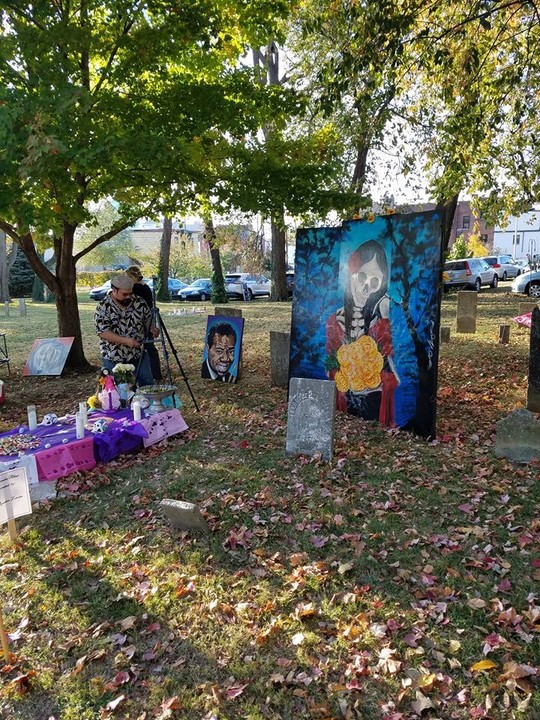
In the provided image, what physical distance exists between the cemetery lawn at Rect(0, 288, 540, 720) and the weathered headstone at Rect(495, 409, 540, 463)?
158 mm

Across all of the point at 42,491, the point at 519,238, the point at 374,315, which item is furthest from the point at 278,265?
the point at 519,238

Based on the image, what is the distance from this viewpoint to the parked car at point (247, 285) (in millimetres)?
31953

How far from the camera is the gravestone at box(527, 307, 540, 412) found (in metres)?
7.09

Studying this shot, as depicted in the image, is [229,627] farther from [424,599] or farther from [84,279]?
[84,279]

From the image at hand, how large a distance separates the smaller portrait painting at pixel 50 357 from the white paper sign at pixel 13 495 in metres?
7.46

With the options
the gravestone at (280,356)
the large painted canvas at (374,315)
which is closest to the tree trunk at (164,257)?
the gravestone at (280,356)

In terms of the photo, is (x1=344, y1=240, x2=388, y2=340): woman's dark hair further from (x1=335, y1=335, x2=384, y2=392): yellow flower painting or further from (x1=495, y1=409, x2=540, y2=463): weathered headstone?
(x1=495, y1=409, x2=540, y2=463): weathered headstone

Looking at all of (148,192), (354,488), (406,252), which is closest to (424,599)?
(354,488)

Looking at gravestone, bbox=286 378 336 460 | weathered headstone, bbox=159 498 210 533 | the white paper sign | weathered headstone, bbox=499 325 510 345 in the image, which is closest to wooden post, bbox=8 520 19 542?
the white paper sign

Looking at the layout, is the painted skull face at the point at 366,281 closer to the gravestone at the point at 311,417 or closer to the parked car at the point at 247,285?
the gravestone at the point at 311,417

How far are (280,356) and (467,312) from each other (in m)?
7.57

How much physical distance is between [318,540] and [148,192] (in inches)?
319

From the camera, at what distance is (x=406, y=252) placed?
257 inches

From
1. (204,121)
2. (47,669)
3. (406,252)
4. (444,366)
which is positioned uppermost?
(204,121)
